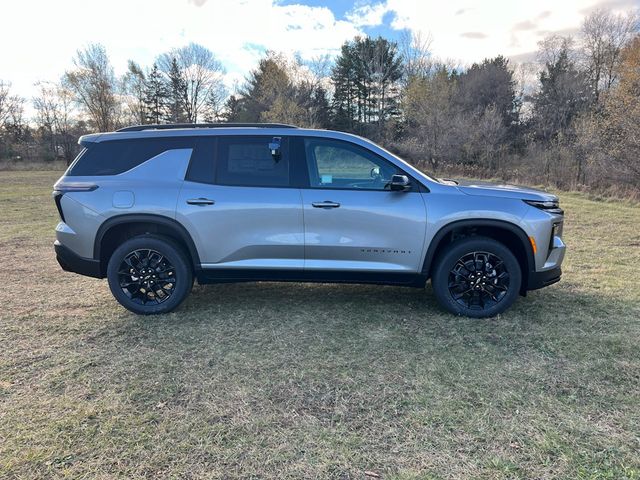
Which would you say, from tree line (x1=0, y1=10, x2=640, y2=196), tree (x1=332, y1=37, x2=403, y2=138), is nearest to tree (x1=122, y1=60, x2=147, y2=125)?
tree line (x1=0, y1=10, x2=640, y2=196)

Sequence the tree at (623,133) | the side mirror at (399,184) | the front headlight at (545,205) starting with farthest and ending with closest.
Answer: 1. the tree at (623,133)
2. the front headlight at (545,205)
3. the side mirror at (399,184)

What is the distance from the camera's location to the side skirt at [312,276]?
161 inches

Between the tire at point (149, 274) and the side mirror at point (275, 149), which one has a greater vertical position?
the side mirror at point (275, 149)

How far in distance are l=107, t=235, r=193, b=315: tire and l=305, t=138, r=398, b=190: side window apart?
61.3 inches

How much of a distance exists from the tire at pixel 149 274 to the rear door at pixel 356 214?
4.22 feet

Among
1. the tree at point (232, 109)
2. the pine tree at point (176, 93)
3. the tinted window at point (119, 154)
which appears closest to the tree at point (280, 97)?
the tree at point (232, 109)

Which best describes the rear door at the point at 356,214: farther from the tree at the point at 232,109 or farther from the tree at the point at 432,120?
the tree at the point at 232,109

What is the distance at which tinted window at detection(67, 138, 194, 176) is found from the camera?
415cm

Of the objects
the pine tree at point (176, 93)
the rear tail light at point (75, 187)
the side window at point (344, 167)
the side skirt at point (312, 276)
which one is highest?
the pine tree at point (176, 93)

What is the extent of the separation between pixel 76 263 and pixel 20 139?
55.6m

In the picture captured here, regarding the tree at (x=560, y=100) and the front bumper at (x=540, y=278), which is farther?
the tree at (x=560, y=100)

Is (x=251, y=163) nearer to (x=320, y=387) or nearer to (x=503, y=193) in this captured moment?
(x=320, y=387)

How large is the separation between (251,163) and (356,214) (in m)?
1.16

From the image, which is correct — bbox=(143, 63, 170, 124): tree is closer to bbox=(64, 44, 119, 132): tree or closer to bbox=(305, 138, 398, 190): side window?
bbox=(64, 44, 119, 132): tree
